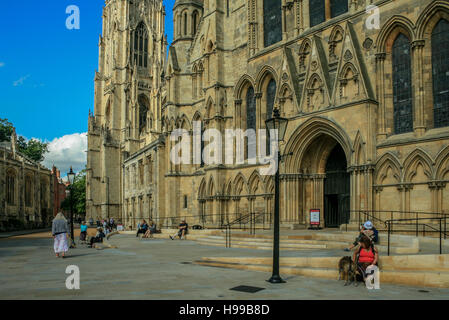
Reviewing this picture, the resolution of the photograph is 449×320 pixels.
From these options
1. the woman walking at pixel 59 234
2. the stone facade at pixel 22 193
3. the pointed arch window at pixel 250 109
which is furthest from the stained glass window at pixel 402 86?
the stone facade at pixel 22 193

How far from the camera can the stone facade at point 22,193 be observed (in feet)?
154

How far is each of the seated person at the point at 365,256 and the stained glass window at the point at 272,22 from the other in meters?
18.6

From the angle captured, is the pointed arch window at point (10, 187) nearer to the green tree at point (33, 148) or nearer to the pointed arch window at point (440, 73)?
the green tree at point (33, 148)

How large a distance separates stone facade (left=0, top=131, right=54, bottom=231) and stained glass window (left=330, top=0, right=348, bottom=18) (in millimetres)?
39086

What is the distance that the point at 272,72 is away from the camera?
2555 centimetres

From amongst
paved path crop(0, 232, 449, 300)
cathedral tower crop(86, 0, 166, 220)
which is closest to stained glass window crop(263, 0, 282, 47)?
paved path crop(0, 232, 449, 300)

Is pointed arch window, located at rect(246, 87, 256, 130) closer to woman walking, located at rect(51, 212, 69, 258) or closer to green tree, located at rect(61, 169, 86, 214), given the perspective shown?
woman walking, located at rect(51, 212, 69, 258)

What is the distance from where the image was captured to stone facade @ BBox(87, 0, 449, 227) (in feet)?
59.7

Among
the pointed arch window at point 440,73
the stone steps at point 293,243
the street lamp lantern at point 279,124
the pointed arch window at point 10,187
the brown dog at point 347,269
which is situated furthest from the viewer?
the pointed arch window at point 10,187

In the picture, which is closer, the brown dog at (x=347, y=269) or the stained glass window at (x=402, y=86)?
the brown dog at (x=347, y=269)

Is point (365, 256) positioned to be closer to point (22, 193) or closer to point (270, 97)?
point (270, 97)

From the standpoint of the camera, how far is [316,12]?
77.2 feet

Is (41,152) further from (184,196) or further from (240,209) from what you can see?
(240,209)
